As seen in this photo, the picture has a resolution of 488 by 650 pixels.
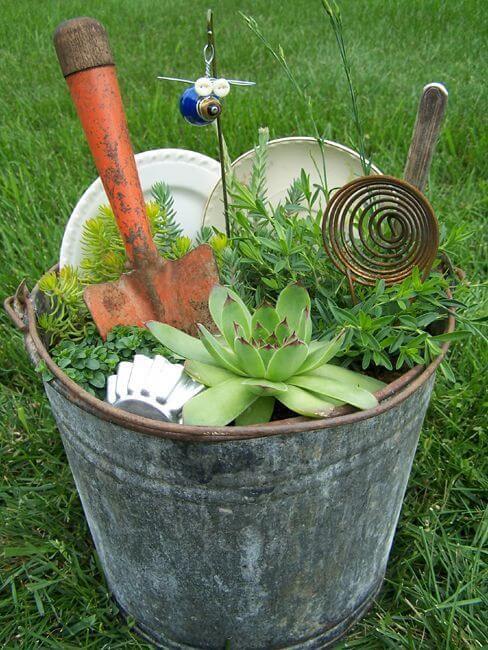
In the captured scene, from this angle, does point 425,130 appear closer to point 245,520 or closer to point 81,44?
point 81,44

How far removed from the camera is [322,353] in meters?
0.96

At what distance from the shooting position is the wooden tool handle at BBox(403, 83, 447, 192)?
3.41ft

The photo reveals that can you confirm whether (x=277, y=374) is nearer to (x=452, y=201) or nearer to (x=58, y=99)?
(x=452, y=201)

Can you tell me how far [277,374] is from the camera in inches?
36.7

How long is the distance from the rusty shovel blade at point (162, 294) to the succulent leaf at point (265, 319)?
18cm

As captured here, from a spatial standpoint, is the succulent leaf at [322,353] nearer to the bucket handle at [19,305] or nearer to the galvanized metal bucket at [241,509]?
the galvanized metal bucket at [241,509]

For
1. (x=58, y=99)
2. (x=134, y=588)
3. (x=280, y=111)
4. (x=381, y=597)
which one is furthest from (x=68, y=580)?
(x=58, y=99)

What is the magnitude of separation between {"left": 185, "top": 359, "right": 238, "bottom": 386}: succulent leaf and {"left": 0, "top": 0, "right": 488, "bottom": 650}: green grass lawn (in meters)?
0.58

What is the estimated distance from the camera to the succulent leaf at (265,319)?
96 cm

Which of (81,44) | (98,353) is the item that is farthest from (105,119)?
(98,353)

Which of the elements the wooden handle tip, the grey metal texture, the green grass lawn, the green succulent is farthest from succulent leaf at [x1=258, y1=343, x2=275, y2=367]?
the green grass lawn

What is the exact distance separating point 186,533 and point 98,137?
1.99 feet

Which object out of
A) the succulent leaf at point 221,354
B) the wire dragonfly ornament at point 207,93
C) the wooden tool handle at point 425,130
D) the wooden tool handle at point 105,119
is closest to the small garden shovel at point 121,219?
the wooden tool handle at point 105,119

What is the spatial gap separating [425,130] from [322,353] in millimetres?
406
